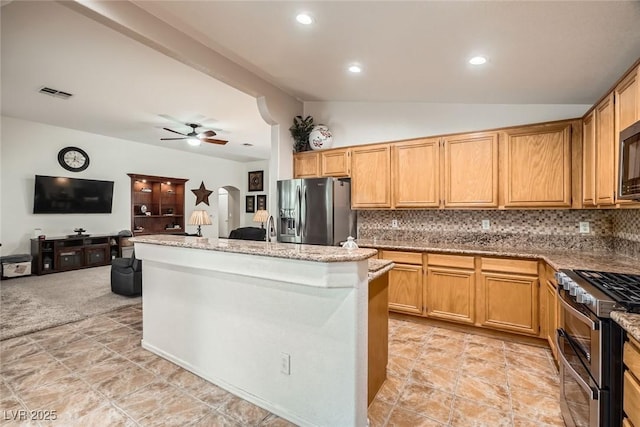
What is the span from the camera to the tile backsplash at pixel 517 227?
9.31 feet

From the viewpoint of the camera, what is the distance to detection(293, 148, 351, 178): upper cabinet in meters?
4.10

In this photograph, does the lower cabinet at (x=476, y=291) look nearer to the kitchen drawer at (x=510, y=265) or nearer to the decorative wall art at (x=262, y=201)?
the kitchen drawer at (x=510, y=265)

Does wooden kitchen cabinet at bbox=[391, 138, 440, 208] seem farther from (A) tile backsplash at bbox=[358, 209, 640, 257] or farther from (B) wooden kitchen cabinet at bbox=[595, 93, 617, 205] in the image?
(B) wooden kitchen cabinet at bbox=[595, 93, 617, 205]

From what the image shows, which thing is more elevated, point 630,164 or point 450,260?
point 630,164

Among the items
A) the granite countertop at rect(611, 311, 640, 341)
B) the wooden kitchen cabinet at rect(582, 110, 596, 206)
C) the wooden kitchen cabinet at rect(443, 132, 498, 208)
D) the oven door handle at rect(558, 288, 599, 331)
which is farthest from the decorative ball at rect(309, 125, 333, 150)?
the granite countertop at rect(611, 311, 640, 341)

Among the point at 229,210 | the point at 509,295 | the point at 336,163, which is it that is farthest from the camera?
the point at 229,210

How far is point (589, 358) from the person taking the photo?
1.44m

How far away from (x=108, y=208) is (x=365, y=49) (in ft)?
22.7

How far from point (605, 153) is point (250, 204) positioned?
923cm

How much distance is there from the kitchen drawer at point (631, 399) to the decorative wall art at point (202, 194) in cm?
925

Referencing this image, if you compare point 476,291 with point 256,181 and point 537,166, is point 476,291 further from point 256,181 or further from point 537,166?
point 256,181

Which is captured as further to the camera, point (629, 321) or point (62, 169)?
point (62, 169)

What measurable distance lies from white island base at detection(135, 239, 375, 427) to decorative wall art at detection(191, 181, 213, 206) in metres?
6.84

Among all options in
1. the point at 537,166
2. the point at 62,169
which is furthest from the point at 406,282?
the point at 62,169
